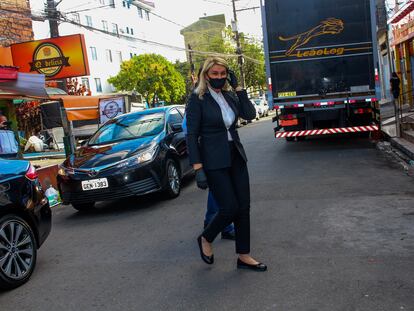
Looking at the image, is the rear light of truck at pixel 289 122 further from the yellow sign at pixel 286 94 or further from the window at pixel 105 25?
the window at pixel 105 25

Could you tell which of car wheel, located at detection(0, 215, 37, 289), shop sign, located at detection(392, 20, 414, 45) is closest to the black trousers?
car wheel, located at detection(0, 215, 37, 289)

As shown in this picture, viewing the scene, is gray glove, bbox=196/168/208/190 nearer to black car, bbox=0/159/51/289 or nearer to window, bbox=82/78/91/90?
black car, bbox=0/159/51/289

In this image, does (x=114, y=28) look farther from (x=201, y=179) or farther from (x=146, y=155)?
(x=201, y=179)

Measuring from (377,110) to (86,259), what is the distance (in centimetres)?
864

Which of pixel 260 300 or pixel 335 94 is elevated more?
pixel 335 94

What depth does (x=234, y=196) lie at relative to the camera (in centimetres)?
415

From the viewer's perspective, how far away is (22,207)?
15.5 feet

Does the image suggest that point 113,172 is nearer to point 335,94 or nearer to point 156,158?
point 156,158

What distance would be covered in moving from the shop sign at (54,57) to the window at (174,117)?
8271mm

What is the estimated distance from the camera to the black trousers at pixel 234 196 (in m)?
4.12

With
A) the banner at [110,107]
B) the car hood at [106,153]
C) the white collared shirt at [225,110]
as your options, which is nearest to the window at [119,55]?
the banner at [110,107]

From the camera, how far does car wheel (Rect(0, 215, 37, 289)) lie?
4.31 meters

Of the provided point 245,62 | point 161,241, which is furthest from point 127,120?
point 245,62

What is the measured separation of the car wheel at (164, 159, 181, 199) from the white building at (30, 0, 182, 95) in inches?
1087
